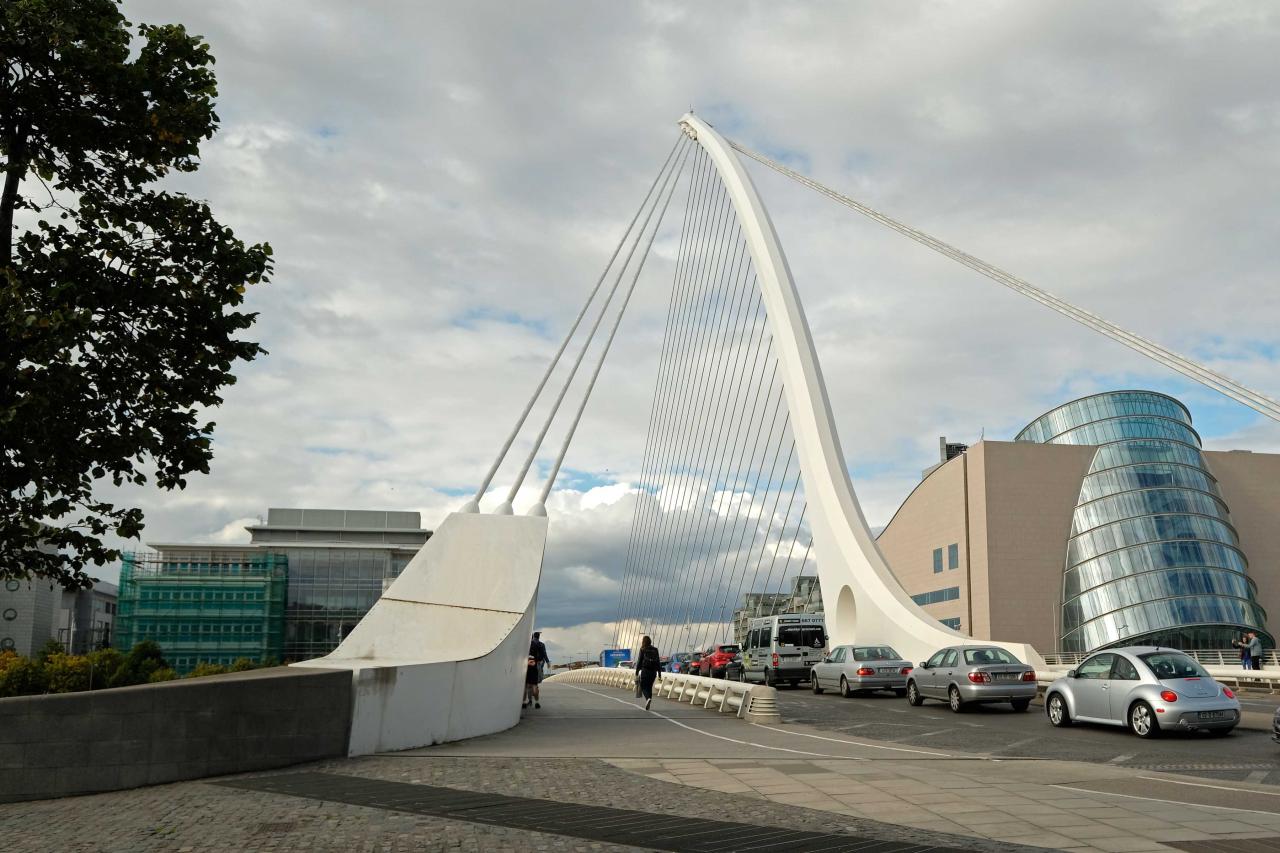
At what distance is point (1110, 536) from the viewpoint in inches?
2491

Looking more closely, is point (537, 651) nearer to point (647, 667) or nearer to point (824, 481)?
point (647, 667)

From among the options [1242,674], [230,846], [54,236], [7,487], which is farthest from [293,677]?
[1242,674]

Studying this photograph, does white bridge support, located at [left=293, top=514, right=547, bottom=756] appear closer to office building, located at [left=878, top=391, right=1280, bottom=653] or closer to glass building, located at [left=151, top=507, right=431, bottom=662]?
office building, located at [left=878, top=391, right=1280, bottom=653]

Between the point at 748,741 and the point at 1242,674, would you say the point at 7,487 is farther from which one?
the point at 1242,674

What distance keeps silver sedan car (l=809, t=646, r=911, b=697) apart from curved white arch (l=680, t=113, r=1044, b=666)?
5.96 metres

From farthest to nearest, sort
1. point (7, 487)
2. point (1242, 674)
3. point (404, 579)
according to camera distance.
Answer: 1. point (1242, 674)
2. point (404, 579)
3. point (7, 487)

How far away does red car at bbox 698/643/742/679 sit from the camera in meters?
39.1

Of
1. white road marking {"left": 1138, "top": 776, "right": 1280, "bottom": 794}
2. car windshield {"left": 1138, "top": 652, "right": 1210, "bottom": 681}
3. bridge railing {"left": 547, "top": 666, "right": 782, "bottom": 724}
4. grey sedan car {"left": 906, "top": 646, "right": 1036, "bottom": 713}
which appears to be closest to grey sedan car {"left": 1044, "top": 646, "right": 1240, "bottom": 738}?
car windshield {"left": 1138, "top": 652, "right": 1210, "bottom": 681}

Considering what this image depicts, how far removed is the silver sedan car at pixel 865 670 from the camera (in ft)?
86.9

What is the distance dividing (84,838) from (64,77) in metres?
6.62

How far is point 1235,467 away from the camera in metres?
69.2

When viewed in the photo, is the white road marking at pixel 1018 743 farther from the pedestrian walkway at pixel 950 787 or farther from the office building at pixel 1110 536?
the office building at pixel 1110 536

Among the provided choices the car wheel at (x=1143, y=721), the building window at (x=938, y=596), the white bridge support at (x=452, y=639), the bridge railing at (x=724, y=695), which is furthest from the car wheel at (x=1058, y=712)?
the building window at (x=938, y=596)

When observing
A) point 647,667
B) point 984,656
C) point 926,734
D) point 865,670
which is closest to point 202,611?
point 865,670
